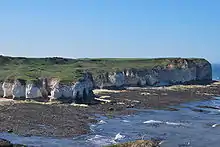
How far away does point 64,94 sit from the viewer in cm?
7688

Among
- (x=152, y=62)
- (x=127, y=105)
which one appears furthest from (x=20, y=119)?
(x=152, y=62)

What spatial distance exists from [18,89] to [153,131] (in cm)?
3680

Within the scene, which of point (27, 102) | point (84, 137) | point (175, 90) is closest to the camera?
point (84, 137)

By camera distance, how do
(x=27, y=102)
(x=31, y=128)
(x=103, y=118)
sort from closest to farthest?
(x=31, y=128) → (x=103, y=118) → (x=27, y=102)

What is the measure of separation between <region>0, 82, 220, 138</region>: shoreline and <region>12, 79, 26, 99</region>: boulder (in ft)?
12.4

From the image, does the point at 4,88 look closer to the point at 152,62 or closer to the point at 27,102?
the point at 27,102

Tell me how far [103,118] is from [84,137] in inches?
605

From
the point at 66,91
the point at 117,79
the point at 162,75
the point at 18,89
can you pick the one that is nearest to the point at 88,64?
the point at 117,79

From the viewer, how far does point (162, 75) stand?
5103 inches

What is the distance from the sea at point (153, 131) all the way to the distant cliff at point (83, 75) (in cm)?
1569

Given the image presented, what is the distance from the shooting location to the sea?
43.2 m

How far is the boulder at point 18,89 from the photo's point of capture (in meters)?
78.6

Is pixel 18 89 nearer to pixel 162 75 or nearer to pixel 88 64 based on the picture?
pixel 162 75

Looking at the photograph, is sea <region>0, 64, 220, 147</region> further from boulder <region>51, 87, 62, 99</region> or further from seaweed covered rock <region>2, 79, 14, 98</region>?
seaweed covered rock <region>2, 79, 14, 98</region>
